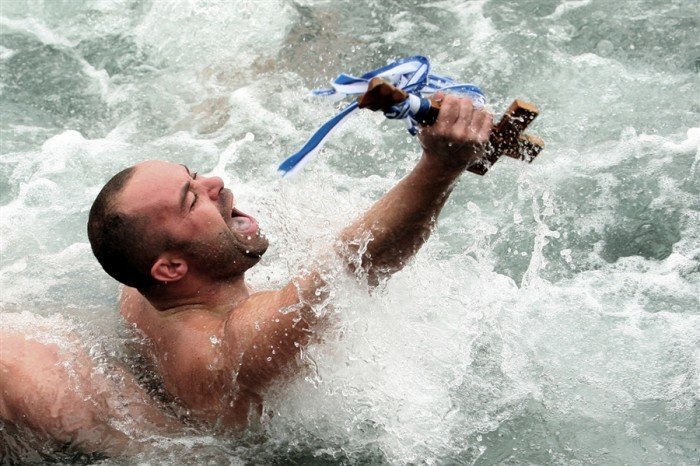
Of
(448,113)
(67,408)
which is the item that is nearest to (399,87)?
(448,113)

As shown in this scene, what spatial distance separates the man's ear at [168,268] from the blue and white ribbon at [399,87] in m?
1.01

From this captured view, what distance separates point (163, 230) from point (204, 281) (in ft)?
0.95

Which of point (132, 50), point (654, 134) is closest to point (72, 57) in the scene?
point (132, 50)

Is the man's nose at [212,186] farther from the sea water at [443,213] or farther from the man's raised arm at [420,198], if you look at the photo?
the man's raised arm at [420,198]

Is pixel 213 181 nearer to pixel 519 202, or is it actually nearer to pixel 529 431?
pixel 529 431

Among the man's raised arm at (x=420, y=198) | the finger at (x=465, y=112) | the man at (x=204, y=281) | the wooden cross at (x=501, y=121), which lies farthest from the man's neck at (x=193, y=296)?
the finger at (x=465, y=112)

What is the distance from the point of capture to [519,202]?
5.41 meters

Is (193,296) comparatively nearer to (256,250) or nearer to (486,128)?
(256,250)

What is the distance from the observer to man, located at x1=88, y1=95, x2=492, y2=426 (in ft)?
11.4

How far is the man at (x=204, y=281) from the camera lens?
11.4 ft

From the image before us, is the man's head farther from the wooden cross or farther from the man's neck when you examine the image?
the wooden cross

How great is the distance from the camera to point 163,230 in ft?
12.6

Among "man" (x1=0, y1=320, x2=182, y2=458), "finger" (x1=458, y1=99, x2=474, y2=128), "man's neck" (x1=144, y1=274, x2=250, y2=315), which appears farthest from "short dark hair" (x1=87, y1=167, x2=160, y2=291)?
"finger" (x1=458, y1=99, x2=474, y2=128)

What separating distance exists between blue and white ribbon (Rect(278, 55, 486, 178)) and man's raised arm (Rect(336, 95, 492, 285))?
0.25 feet
